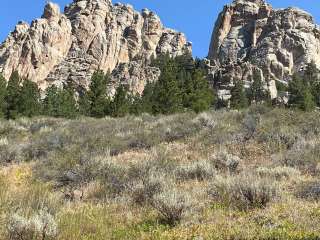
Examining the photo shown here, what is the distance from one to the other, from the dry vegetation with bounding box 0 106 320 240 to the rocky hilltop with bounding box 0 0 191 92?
102 m

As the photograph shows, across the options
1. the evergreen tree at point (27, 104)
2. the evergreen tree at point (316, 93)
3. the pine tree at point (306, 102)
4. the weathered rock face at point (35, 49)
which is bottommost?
the evergreen tree at point (27, 104)

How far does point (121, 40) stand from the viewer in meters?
159

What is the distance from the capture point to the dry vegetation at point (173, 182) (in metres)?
6.84

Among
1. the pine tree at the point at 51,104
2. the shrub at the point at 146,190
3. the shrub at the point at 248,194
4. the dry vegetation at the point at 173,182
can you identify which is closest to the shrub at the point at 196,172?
the dry vegetation at the point at 173,182

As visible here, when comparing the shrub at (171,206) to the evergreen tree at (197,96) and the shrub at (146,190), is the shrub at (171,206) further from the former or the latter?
the evergreen tree at (197,96)

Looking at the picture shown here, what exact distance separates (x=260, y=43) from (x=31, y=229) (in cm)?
13527

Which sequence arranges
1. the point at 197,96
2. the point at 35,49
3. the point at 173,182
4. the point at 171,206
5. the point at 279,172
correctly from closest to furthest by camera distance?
1. the point at 171,206
2. the point at 173,182
3. the point at 279,172
4. the point at 197,96
5. the point at 35,49

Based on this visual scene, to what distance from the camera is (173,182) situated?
9.96 meters

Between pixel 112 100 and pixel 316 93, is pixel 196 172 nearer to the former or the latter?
pixel 112 100

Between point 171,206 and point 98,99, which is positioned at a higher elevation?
point 98,99

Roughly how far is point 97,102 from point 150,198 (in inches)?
1723

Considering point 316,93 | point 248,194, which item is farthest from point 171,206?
point 316,93

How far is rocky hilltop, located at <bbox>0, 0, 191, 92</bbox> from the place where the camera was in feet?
427

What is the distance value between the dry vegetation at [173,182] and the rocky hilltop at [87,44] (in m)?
102
